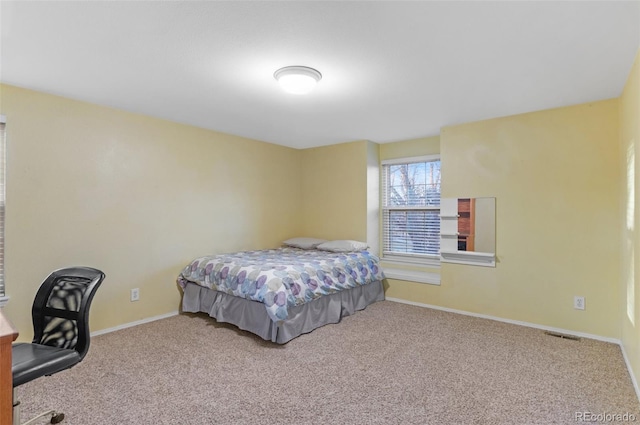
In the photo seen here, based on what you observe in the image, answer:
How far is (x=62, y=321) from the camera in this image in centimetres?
197

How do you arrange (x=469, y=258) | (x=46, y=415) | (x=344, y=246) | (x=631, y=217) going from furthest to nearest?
(x=344, y=246)
(x=469, y=258)
(x=631, y=217)
(x=46, y=415)

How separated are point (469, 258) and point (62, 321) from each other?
147 inches

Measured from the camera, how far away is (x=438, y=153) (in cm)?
437

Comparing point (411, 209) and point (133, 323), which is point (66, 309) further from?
point (411, 209)

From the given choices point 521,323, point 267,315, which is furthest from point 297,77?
point 521,323

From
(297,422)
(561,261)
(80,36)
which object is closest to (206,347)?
(297,422)

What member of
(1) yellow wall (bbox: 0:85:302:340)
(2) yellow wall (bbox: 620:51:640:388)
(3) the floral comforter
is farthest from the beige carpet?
(1) yellow wall (bbox: 0:85:302:340)

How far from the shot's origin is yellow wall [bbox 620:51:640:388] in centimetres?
222

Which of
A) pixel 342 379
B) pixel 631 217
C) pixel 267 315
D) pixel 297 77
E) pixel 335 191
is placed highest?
pixel 297 77

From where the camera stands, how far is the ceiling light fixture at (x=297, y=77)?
2.35 metres

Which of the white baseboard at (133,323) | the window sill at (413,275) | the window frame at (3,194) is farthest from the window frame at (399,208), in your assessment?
the window frame at (3,194)

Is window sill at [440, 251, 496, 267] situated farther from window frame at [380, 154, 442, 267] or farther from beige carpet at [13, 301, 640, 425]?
beige carpet at [13, 301, 640, 425]

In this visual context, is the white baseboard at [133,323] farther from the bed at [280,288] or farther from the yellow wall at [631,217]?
the yellow wall at [631,217]

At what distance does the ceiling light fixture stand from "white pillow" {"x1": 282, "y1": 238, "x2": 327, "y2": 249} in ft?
8.49
